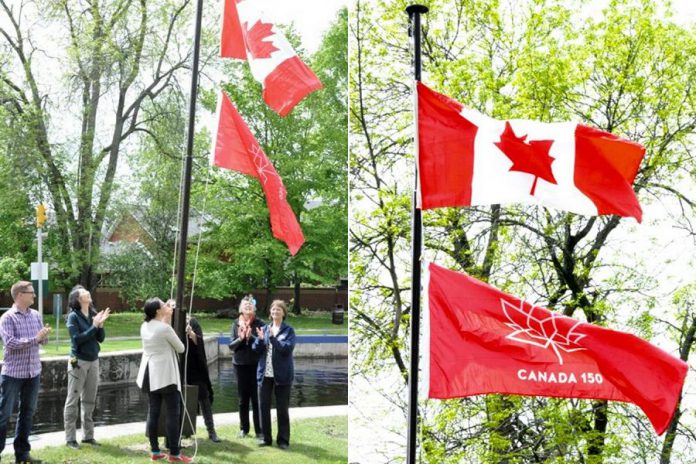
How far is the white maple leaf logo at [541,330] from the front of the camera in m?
4.49

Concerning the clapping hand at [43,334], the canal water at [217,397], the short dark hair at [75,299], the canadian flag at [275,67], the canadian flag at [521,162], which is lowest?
the canal water at [217,397]

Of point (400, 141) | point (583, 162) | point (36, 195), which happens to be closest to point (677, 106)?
point (400, 141)

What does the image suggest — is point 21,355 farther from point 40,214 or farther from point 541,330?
point 40,214

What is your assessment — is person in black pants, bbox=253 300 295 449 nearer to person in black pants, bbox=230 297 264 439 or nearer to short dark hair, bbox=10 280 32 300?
person in black pants, bbox=230 297 264 439

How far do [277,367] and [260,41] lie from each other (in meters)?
2.93

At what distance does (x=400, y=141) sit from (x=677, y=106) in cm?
380

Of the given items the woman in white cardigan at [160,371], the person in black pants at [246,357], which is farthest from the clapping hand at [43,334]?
A: the person in black pants at [246,357]

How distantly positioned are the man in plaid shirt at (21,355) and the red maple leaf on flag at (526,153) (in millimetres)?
3634

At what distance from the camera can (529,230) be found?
1172 cm

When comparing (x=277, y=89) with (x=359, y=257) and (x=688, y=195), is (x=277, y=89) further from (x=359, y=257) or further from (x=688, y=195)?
(x=688, y=195)

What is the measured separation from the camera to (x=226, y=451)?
24.7 feet

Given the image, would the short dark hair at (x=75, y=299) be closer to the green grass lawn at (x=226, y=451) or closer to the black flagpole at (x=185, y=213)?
the black flagpole at (x=185, y=213)

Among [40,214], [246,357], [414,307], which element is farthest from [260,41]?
[40,214]

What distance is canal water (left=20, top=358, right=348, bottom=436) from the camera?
1109 centimetres
